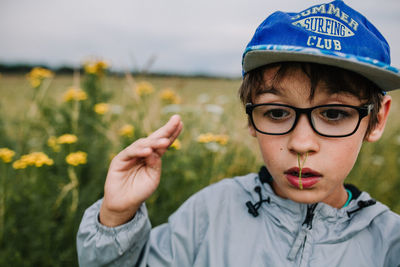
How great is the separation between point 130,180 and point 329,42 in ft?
2.48

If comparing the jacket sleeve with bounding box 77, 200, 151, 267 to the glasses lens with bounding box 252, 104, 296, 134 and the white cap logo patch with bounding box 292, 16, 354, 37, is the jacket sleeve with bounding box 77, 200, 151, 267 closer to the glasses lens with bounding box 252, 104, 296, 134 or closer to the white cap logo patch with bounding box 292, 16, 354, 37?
the glasses lens with bounding box 252, 104, 296, 134

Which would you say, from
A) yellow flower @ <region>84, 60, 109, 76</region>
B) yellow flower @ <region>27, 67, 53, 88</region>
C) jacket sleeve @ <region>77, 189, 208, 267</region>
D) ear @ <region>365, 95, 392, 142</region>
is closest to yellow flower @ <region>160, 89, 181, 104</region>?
yellow flower @ <region>84, 60, 109, 76</region>

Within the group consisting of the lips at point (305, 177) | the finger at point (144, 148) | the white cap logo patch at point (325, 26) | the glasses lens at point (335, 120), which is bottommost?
the lips at point (305, 177)

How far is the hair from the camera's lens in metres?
0.93

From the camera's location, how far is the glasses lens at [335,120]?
3.09 feet

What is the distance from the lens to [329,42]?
87 cm

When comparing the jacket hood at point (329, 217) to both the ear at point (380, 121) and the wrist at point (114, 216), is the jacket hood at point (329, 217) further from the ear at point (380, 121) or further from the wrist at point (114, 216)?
the wrist at point (114, 216)

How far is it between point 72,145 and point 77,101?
0.41 meters

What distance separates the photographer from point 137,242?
1.05 m

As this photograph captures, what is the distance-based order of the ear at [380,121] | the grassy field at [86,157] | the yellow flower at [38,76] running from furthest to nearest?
the yellow flower at [38,76]
the grassy field at [86,157]
the ear at [380,121]

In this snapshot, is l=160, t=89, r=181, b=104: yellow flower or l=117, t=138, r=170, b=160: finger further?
l=160, t=89, r=181, b=104: yellow flower

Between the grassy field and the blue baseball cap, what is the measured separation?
94 centimetres

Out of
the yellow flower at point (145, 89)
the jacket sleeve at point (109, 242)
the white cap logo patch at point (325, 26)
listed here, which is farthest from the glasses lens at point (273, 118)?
the yellow flower at point (145, 89)

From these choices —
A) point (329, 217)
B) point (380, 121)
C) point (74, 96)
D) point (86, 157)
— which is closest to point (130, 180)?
point (329, 217)
